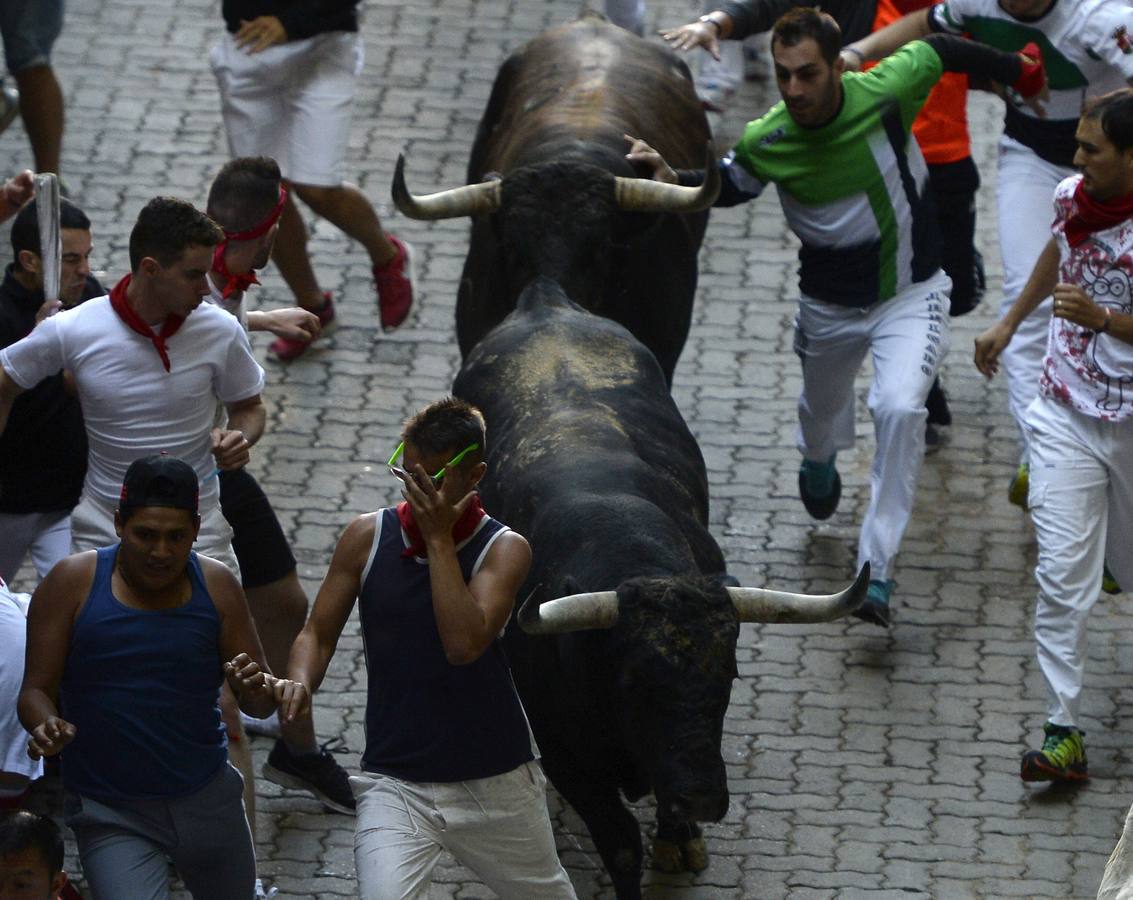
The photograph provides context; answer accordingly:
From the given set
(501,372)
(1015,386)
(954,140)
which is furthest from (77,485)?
(954,140)

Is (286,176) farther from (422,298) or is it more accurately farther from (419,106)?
(419,106)

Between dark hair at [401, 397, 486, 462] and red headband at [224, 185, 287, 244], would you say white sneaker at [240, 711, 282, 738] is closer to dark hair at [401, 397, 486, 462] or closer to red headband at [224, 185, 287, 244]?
red headband at [224, 185, 287, 244]

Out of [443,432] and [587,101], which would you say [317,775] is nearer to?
[443,432]

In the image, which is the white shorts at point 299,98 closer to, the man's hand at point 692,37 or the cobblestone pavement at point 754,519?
the cobblestone pavement at point 754,519

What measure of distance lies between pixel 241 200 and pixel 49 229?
0.65 meters

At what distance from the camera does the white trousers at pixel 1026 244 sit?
8914mm

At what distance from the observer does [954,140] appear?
9.97m

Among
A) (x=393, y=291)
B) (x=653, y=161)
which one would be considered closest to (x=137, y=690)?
(x=653, y=161)

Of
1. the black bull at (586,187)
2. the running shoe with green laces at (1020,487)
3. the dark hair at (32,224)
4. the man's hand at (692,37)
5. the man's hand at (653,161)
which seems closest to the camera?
the dark hair at (32,224)

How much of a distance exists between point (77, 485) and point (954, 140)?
476 centimetres

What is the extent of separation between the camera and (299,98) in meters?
10.7

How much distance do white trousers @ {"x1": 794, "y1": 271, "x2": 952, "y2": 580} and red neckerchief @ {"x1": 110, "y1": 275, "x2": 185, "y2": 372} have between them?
3212 mm

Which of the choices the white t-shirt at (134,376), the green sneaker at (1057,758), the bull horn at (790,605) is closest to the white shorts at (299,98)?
the white t-shirt at (134,376)

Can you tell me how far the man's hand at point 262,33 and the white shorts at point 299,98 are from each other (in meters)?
0.08
